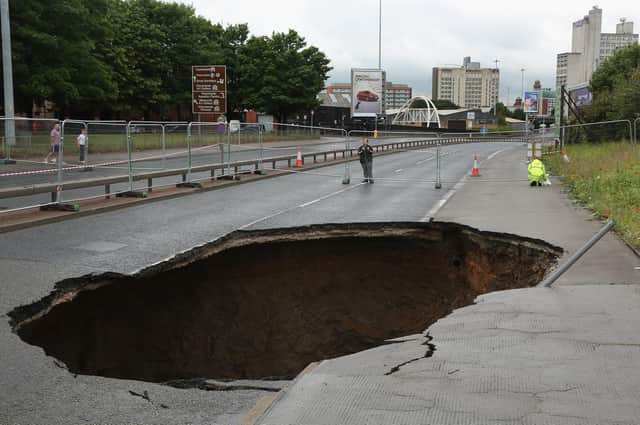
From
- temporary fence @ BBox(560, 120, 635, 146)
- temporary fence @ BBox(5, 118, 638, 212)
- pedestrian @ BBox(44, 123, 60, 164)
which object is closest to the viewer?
temporary fence @ BBox(5, 118, 638, 212)

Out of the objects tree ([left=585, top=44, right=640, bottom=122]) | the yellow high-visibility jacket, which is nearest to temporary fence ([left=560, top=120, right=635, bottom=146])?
tree ([left=585, top=44, right=640, bottom=122])

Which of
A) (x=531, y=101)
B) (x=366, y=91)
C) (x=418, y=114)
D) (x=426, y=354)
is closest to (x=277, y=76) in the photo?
(x=366, y=91)

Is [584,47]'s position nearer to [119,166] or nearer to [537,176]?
[537,176]

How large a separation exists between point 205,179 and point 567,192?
35.6 feet

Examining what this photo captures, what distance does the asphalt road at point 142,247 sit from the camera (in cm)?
424

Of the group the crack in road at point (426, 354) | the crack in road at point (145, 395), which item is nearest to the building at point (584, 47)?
the crack in road at point (426, 354)

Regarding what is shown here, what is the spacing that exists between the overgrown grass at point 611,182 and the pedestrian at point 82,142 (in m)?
11.1

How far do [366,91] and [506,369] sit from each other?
86.7 meters

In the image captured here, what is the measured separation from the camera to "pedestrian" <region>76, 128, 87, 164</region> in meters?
14.4

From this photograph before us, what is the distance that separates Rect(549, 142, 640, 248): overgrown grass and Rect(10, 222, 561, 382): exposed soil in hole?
2.03 meters

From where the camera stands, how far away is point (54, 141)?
44.9 feet

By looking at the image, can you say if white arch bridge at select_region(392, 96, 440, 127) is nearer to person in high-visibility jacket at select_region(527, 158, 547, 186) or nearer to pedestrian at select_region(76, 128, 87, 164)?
person in high-visibility jacket at select_region(527, 158, 547, 186)

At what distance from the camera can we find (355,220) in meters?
12.5

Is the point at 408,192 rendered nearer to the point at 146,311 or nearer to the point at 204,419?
the point at 146,311
